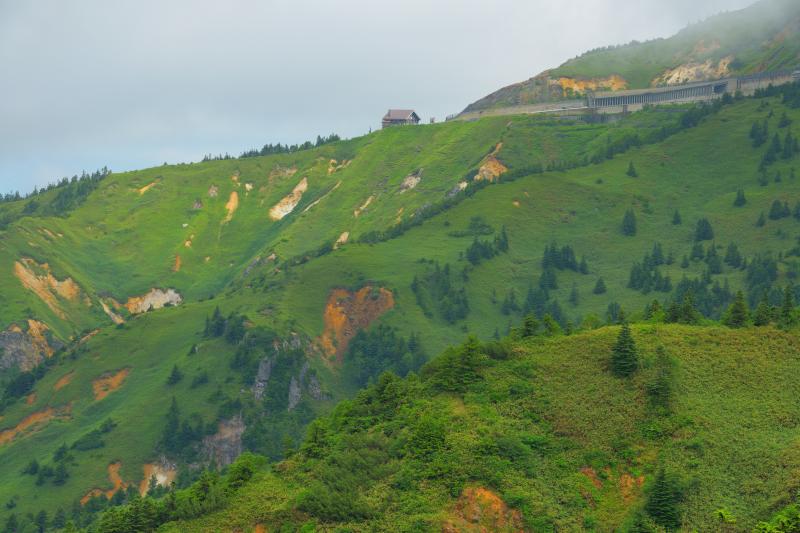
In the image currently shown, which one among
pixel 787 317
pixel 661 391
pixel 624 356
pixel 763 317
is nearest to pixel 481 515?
pixel 661 391

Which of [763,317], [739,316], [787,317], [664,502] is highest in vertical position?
[739,316]

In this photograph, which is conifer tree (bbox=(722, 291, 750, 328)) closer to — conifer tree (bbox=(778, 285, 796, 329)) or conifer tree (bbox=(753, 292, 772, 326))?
conifer tree (bbox=(753, 292, 772, 326))

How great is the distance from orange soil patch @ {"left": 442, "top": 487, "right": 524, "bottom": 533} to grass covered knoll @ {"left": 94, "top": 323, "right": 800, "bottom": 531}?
5.5 inches

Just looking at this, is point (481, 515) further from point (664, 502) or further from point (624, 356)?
point (624, 356)

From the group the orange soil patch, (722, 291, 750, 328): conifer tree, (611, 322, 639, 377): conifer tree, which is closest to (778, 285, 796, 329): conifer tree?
(722, 291, 750, 328): conifer tree

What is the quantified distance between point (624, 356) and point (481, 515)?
82.8 ft

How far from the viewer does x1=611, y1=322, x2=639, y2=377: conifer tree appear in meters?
118

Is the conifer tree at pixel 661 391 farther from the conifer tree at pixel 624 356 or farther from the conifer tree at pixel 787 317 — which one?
the conifer tree at pixel 787 317

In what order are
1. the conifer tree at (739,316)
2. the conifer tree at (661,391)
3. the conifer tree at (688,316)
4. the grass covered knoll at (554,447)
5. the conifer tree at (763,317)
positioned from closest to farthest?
the grass covered knoll at (554,447) < the conifer tree at (661,391) < the conifer tree at (763,317) < the conifer tree at (739,316) < the conifer tree at (688,316)

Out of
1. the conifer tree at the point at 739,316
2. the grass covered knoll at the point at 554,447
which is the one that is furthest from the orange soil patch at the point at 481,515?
the conifer tree at the point at 739,316

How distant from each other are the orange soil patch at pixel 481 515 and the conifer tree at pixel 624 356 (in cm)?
2159

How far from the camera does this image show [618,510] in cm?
10338

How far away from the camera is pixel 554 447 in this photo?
111000 mm

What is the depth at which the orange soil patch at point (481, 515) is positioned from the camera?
10112cm
